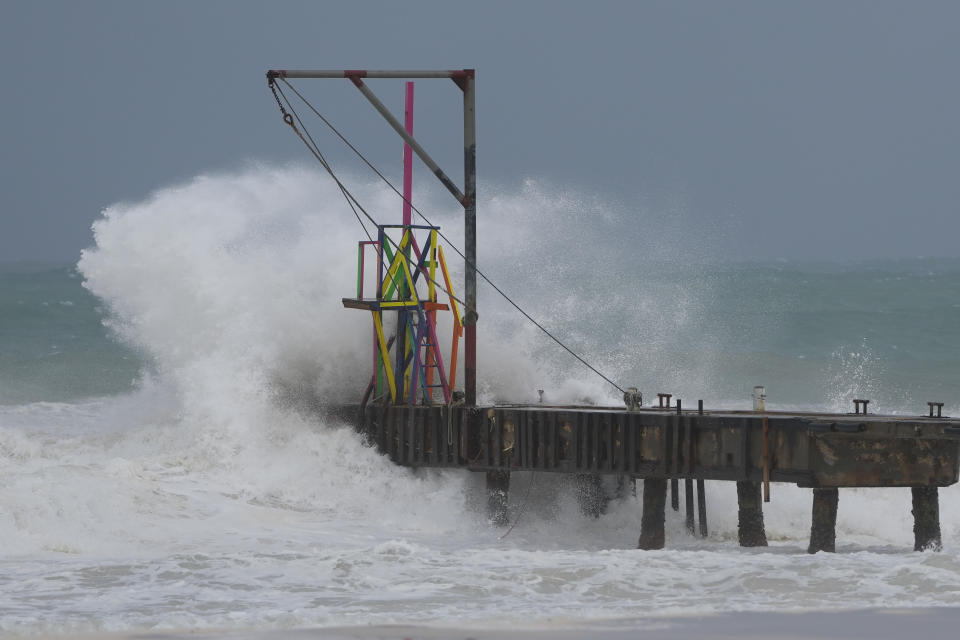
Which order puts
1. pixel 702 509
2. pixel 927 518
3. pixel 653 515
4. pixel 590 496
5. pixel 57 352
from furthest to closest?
pixel 57 352 < pixel 590 496 < pixel 702 509 < pixel 653 515 < pixel 927 518

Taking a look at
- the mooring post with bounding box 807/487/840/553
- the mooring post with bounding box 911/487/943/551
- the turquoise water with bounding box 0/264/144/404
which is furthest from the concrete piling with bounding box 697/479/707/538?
the turquoise water with bounding box 0/264/144/404

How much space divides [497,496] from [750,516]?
12.6ft

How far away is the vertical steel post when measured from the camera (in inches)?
789

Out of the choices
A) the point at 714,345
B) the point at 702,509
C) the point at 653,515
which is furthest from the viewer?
the point at 714,345

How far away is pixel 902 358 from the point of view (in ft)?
175

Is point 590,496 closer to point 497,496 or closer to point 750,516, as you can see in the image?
point 497,496

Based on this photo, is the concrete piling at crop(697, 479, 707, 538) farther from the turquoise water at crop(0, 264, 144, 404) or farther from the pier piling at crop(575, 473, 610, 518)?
the turquoise water at crop(0, 264, 144, 404)

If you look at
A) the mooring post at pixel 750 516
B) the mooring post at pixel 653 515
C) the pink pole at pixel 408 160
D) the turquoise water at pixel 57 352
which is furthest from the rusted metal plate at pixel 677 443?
the turquoise water at pixel 57 352

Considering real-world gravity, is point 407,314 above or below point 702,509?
above

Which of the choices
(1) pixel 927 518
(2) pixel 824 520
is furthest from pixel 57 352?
(1) pixel 927 518

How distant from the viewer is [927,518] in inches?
682

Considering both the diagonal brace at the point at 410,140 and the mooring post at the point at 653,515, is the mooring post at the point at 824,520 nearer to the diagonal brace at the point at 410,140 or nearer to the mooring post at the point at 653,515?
the mooring post at the point at 653,515

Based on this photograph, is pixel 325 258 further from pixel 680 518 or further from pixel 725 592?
pixel 725 592

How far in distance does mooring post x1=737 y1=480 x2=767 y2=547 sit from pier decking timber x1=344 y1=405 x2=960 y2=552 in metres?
0.02
